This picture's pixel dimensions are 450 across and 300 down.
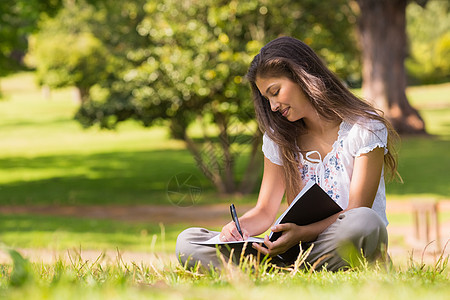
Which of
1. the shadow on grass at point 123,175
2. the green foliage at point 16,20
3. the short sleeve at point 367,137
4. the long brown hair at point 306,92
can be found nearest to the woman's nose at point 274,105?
the long brown hair at point 306,92

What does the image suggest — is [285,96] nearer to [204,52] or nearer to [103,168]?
[204,52]

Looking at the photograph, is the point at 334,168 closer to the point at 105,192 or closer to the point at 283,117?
the point at 283,117

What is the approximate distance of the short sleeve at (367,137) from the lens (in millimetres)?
3545

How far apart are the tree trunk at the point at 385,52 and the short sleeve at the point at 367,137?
20775mm

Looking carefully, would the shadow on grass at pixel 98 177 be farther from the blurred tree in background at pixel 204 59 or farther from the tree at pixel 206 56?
the tree at pixel 206 56

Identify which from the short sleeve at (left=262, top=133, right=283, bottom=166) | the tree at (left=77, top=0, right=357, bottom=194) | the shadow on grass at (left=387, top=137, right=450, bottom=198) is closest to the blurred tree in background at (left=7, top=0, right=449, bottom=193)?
the tree at (left=77, top=0, right=357, bottom=194)

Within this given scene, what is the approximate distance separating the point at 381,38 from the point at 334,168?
2177 centimetres

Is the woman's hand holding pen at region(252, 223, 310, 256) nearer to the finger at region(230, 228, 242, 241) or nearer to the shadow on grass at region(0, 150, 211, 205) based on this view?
the finger at region(230, 228, 242, 241)

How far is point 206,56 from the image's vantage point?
43.2 feet

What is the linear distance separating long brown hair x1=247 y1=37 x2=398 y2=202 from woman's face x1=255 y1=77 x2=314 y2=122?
0.03 metres

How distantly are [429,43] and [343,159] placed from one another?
45.7m

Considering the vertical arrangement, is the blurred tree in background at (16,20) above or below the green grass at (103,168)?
above

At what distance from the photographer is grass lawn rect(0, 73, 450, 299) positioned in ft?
7.39

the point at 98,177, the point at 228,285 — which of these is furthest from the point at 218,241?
the point at 98,177
